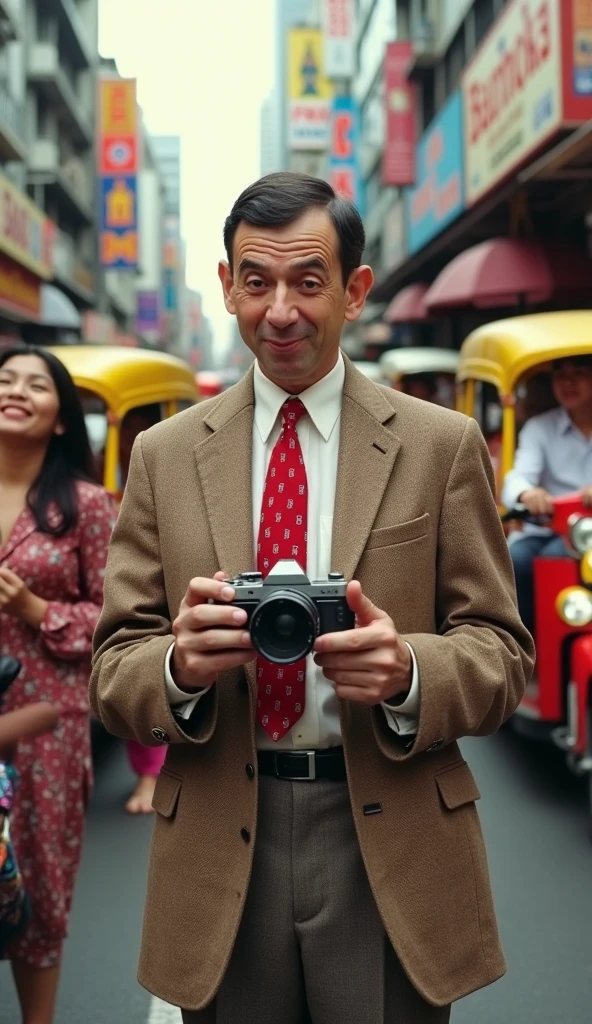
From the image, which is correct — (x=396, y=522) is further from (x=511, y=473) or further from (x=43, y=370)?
(x=511, y=473)

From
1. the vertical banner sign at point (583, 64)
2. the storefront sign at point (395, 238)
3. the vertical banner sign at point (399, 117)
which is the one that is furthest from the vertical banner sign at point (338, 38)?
the vertical banner sign at point (583, 64)

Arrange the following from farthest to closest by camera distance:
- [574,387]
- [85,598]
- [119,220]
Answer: [119,220], [574,387], [85,598]

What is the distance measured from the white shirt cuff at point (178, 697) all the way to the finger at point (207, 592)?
0.54ft

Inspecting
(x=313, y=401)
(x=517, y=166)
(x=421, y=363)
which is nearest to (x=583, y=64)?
(x=517, y=166)

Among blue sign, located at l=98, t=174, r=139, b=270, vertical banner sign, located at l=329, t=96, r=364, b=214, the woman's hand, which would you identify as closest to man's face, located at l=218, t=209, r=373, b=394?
the woman's hand

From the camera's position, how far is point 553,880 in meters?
5.21

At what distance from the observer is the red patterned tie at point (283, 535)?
2145mm

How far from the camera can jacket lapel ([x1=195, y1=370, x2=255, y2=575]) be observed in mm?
2184

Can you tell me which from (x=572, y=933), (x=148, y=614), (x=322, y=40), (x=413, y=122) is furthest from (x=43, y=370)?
(x=322, y=40)

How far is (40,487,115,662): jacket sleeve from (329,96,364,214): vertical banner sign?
104 ft

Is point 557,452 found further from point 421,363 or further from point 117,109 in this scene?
point 117,109

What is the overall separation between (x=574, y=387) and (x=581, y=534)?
97cm

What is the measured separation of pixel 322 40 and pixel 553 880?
35.9 m

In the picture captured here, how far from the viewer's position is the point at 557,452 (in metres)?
6.54
